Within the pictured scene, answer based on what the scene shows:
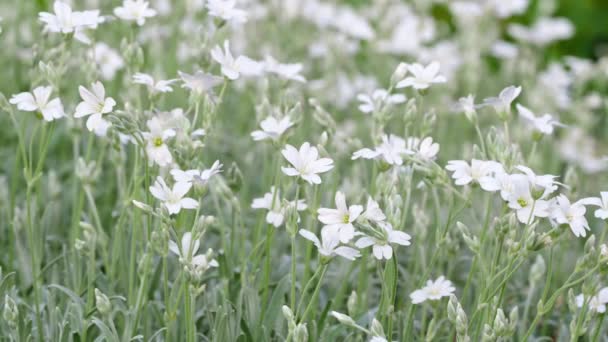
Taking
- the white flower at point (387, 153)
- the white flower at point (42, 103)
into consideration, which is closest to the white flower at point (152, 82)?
the white flower at point (42, 103)

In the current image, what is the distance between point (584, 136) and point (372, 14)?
1647 mm

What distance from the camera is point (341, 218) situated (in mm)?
2270

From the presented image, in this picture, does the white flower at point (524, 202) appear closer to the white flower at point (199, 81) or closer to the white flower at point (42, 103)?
the white flower at point (199, 81)

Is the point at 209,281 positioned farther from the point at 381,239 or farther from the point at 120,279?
the point at 381,239

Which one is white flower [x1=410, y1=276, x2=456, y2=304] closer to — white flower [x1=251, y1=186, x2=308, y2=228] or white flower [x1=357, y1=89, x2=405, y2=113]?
white flower [x1=251, y1=186, x2=308, y2=228]

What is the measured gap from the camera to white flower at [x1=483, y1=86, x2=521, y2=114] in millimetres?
2607

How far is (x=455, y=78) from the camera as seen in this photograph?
5820 mm

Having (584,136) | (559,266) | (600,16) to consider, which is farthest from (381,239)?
(600,16)

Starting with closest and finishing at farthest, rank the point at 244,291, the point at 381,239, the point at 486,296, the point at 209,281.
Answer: the point at 381,239
the point at 486,296
the point at 244,291
the point at 209,281

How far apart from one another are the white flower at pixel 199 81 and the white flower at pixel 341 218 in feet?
1.94

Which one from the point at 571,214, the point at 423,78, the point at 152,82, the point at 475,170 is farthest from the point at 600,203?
the point at 152,82

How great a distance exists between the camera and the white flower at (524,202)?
7.43ft

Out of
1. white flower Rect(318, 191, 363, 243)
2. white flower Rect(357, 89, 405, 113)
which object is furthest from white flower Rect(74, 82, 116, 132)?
white flower Rect(357, 89, 405, 113)

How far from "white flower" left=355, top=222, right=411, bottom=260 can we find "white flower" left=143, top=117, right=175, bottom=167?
0.63 meters
